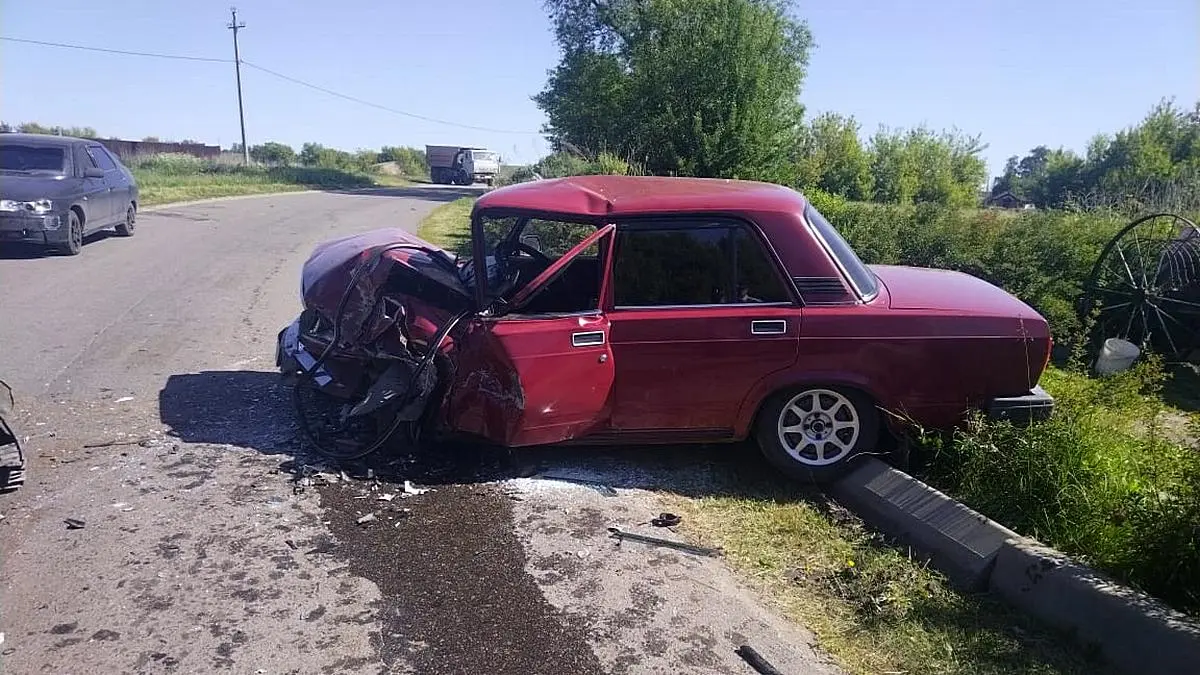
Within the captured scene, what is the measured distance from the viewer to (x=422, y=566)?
3785 mm

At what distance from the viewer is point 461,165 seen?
187 ft

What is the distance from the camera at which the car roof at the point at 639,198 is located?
4.71 m

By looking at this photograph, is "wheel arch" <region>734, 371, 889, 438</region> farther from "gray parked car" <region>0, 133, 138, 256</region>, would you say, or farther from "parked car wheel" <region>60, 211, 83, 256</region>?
"parked car wheel" <region>60, 211, 83, 256</region>

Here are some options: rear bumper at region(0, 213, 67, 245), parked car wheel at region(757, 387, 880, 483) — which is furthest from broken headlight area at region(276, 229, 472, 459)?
rear bumper at region(0, 213, 67, 245)

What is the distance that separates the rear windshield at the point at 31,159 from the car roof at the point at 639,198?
33.6 feet

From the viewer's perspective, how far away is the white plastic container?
26.1 ft

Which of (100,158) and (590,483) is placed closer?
(590,483)

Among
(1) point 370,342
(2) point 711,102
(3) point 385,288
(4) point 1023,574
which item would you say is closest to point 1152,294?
(4) point 1023,574

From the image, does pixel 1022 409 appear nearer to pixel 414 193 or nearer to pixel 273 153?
pixel 414 193

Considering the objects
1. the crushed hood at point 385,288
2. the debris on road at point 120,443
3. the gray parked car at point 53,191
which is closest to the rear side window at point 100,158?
the gray parked car at point 53,191

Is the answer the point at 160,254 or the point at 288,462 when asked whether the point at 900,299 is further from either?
the point at 160,254

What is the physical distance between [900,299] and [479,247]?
8.38 ft

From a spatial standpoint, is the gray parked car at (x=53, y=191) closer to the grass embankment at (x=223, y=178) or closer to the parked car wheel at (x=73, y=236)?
the parked car wheel at (x=73, y=236)

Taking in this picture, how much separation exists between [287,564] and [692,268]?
105 inches
